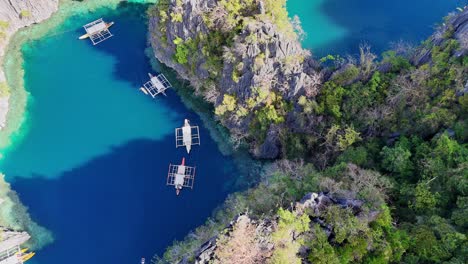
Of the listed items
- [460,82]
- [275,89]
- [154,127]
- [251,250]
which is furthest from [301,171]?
[154,127]

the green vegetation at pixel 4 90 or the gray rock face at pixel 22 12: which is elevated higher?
the gray rock face at pixel 22 12

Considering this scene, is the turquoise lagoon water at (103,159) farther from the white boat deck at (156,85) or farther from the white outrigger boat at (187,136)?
the white boat deck at (156,85)

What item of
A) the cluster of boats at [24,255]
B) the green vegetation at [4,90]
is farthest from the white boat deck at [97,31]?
the cluster of boats at [24,255]

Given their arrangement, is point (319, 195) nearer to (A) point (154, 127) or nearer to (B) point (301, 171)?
(B) point (301, 171)

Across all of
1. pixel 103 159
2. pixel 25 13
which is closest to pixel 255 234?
pixel 103 159

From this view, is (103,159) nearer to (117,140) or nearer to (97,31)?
(117,140)

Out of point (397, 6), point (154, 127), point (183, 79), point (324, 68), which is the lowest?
point (154, 127)
